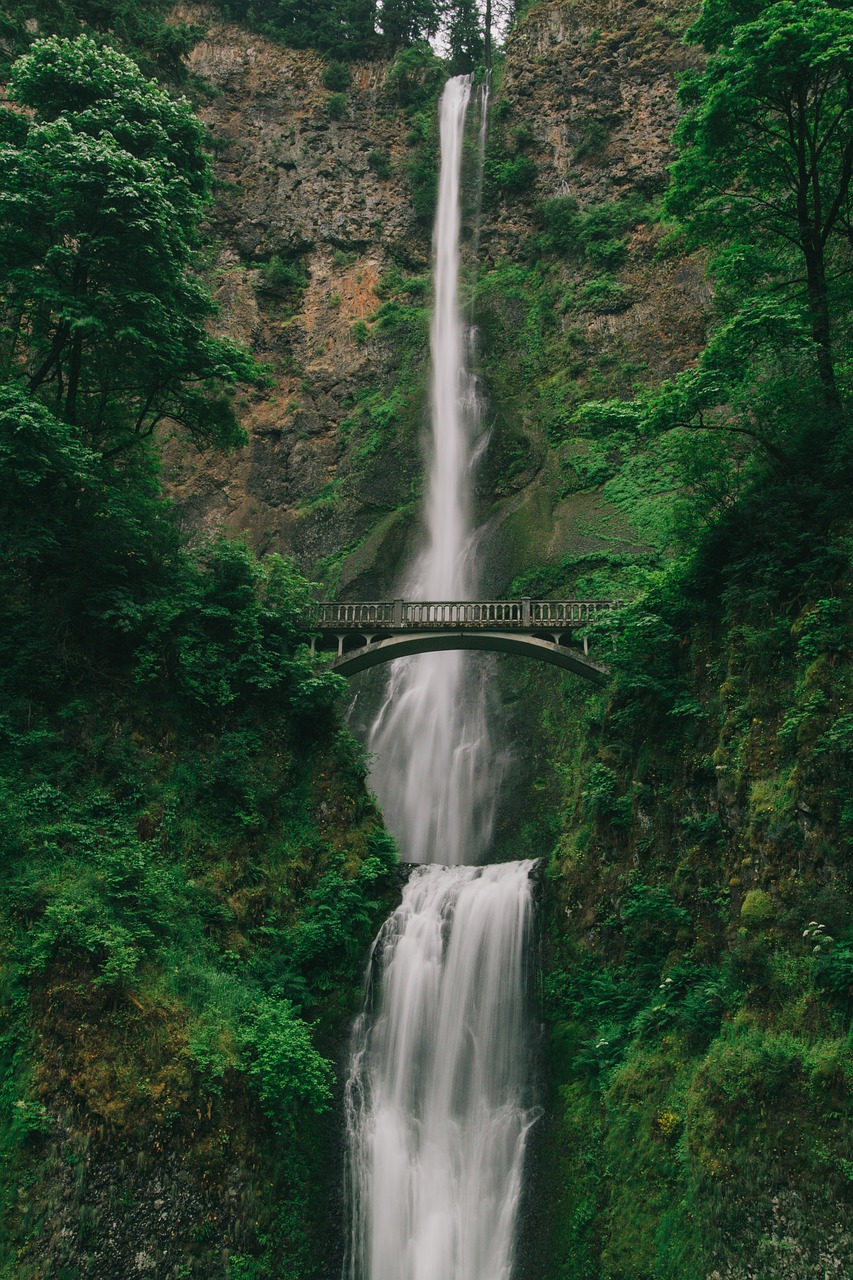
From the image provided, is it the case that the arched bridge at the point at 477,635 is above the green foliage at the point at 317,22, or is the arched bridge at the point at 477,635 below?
below

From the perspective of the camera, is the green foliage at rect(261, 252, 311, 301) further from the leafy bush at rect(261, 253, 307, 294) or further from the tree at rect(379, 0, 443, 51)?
Result: the tree at rect(379, 0, 443, 51)

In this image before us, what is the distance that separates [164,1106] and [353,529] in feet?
75.1

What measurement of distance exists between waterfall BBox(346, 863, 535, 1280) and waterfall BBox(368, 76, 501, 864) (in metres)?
4.80

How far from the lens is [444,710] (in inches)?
1063

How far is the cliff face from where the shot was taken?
103 ft

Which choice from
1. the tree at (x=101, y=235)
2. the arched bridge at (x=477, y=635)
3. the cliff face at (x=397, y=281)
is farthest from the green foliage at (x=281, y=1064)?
the cliff face at (x=397, y=281)

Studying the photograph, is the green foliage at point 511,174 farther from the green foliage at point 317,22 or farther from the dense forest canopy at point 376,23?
the green foliage at point 317,22

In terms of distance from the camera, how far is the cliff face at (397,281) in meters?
31.4

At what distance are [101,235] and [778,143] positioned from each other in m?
11.7

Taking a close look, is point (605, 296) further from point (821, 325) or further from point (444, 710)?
point (821, 325)

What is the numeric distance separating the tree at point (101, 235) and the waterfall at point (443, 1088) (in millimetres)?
11348

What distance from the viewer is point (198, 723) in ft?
54.5

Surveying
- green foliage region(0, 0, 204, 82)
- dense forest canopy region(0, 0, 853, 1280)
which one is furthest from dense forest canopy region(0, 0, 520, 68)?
dense forest canopy region(0, 0, 853, 1280)

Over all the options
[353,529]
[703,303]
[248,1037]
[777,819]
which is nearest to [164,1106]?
[248,1037]
